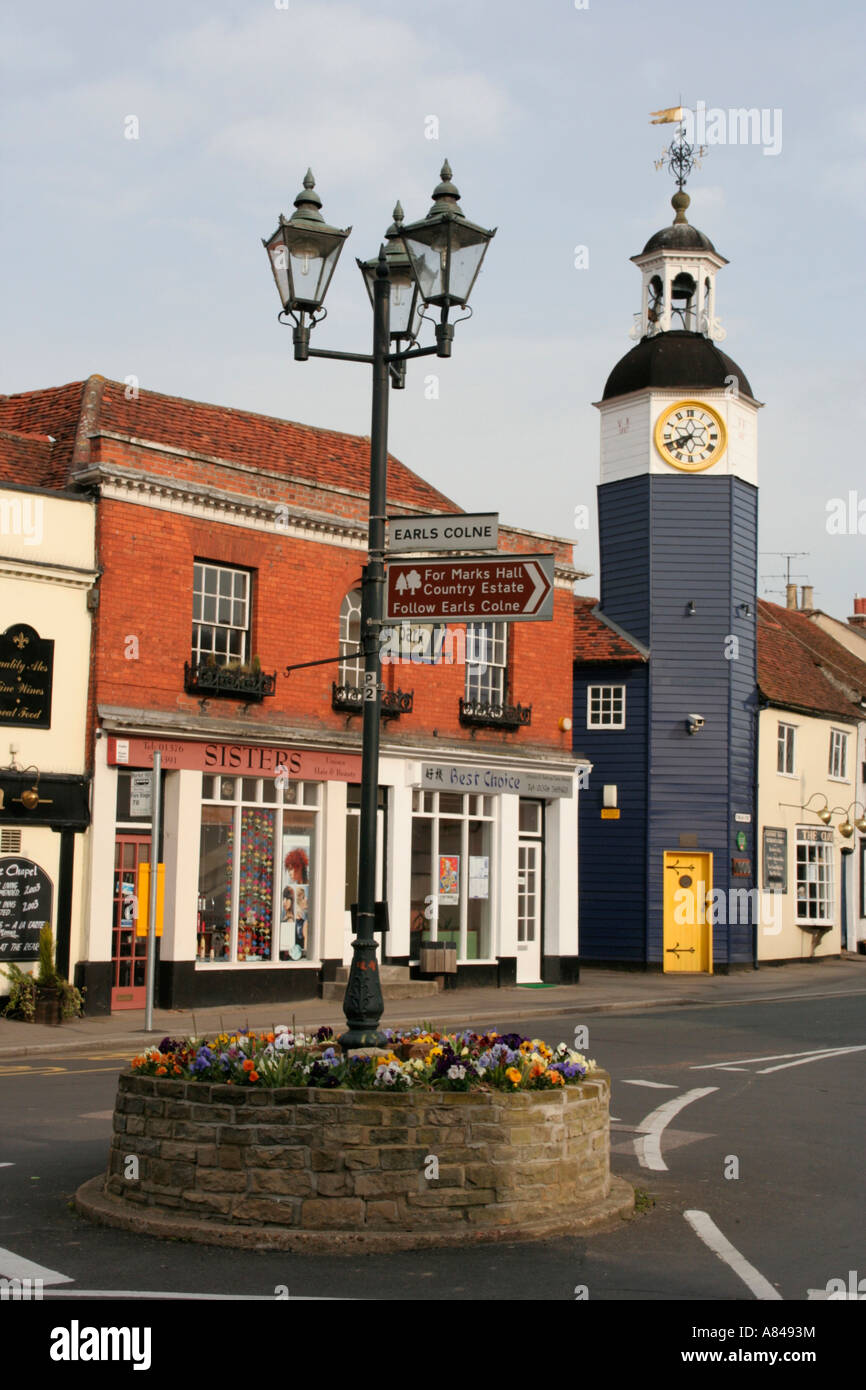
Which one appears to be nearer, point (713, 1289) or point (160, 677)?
point (713, 1289)

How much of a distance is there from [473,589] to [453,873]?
1641cm

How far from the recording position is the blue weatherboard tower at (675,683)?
3150 centimetres

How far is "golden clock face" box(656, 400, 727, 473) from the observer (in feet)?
105

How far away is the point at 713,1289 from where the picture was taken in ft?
22.6

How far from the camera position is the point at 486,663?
26.2 metres

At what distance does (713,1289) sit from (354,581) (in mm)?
17796

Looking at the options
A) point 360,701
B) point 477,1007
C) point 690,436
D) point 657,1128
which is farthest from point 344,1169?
point 690,436

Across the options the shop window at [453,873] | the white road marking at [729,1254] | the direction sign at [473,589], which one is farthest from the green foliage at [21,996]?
the white road marking at [729,1254]

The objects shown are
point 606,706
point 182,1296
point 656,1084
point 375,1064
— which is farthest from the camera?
point 606,706

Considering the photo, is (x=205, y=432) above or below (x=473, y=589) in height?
above

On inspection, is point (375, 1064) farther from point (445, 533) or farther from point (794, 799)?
point (794, 799)

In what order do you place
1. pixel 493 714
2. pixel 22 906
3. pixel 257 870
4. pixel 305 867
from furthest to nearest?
pixel 493 714, pixel 305 867, pixel 257 870, pixel 22 906

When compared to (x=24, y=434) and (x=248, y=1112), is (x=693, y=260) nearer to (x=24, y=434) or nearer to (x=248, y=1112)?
(x=24, y=434)
